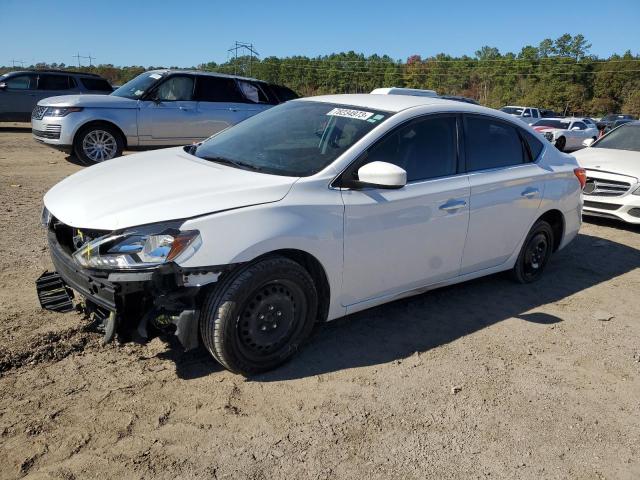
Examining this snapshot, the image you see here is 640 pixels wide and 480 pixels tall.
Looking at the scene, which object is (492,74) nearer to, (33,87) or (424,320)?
(33,87)

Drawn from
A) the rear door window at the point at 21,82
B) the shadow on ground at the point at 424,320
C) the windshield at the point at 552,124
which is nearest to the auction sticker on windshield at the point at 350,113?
the shadow on ground at the point at 424,320

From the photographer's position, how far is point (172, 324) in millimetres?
2996

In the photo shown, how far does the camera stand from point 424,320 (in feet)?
14.2

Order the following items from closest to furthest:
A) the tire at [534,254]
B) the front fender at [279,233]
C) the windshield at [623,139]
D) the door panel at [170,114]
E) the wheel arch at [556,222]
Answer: the front fender at [279,233] < the tire at [534,254] < the wheel arch at [556,222] < the windshield at [623,139] < the door panel at [170,114]

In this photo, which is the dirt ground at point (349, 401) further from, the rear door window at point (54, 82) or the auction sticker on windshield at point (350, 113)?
the rear door window at point (54, 82)

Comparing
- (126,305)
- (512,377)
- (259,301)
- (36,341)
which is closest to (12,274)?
(36,341)

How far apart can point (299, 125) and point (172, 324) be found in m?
1.89

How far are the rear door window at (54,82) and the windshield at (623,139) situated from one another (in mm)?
14410

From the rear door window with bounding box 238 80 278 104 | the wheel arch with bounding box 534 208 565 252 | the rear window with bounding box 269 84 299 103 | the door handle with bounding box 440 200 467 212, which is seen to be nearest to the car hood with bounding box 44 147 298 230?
Answer: the door handle with bounding box 440 200 467 212

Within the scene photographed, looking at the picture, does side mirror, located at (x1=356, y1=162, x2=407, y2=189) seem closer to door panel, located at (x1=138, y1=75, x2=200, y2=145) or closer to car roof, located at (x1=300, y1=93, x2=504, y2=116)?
car roof, located at (x1=300, y1=93, x2=504, y2=116)

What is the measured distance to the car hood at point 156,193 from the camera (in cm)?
300

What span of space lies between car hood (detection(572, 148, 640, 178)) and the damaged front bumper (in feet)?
22.3

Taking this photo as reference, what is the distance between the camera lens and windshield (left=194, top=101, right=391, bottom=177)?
144 inches

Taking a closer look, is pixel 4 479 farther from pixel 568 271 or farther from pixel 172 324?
pixel 568 271
